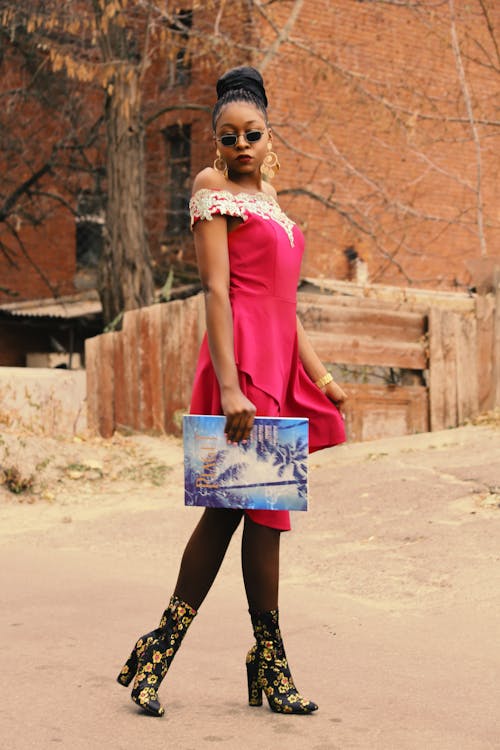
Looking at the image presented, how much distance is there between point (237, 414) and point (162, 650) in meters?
0.83

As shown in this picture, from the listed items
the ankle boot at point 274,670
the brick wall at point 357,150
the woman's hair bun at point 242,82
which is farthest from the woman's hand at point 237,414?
the brick wall at point 357,150

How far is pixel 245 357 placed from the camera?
3580 mm

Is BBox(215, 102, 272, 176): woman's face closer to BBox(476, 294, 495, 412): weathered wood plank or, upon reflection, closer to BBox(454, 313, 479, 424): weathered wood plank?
BBox(454, 313, 479, 424): weathered wood plank

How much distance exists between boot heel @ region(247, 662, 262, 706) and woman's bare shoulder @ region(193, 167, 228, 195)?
1.56 m

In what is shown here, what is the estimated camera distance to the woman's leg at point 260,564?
11.7ft

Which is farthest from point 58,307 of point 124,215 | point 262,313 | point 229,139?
point 262,313

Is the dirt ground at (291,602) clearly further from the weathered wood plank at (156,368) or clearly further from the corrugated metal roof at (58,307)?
the corrugated metal roof at (58,307)

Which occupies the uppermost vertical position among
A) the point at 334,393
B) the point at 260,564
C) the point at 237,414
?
the point at 334,393

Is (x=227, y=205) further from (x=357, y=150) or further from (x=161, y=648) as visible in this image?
(x=357, y=150)

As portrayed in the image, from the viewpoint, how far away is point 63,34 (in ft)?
64.1

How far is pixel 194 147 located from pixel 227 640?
1761 cm

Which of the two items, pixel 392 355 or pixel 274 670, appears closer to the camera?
pixel 274 670

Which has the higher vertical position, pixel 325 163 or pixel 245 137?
pixel 325 163

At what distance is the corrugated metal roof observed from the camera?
71.5 feet
